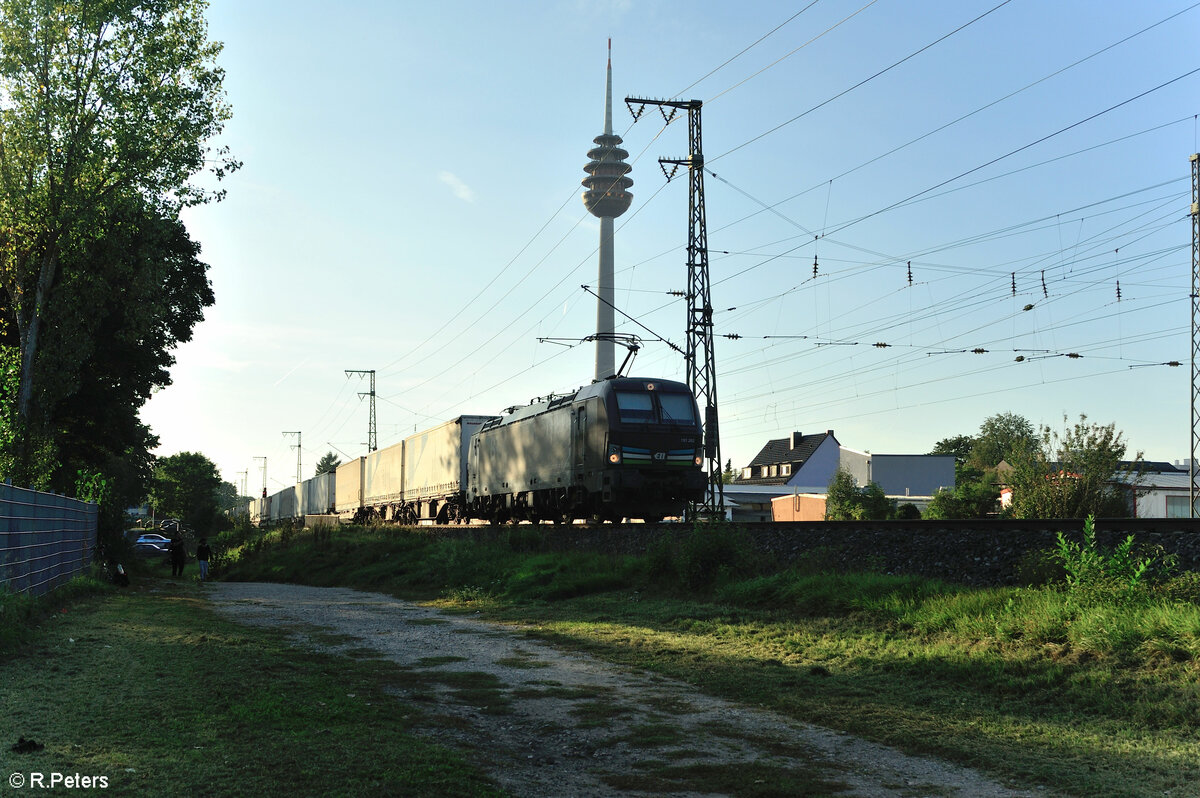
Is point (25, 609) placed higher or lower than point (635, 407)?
lower

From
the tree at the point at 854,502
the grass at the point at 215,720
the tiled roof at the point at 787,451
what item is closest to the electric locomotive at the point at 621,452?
the grass at the point at 215,720

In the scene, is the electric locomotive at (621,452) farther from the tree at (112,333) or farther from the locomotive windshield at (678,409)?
the tree at (112,333)

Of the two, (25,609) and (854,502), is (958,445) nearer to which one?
(854,502)

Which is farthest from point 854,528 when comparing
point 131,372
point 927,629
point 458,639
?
point 131,372

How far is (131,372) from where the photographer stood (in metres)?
32.6

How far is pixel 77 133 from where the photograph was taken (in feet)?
73.7

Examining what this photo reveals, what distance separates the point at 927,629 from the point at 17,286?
874 inches

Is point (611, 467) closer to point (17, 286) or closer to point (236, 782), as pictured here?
point (17, 286)

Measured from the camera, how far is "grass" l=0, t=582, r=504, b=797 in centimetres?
530

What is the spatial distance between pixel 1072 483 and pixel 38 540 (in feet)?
58.2

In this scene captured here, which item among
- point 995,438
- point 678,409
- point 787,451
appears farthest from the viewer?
point 995,438

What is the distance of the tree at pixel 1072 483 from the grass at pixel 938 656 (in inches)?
248

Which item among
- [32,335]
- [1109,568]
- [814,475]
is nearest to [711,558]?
[1109,568]

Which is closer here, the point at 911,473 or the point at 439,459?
the point at 439,459
